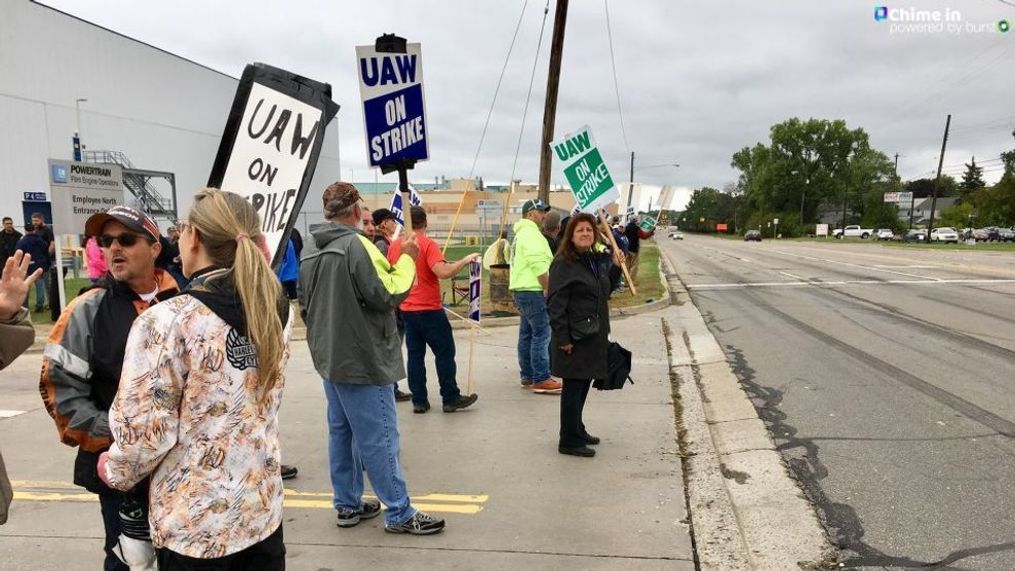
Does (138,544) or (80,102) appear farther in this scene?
(80,102)

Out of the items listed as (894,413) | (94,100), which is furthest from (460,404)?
(94,100)

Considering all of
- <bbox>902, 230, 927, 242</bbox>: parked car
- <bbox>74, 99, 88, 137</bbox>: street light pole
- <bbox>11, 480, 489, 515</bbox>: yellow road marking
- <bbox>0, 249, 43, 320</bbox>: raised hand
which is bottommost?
<bbox>11, 480, 489, 515</bbox>: yellow road marking

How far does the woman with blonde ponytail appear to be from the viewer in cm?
173

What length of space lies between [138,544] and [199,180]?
5266 cm

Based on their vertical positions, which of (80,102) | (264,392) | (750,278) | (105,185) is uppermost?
(80,102)

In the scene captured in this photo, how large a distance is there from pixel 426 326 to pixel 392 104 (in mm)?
2366

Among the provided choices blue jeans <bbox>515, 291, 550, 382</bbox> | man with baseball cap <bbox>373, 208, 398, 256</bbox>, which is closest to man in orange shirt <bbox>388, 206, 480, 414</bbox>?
man with baseball cap <bbox>373, 208, 398, 256</bbox>

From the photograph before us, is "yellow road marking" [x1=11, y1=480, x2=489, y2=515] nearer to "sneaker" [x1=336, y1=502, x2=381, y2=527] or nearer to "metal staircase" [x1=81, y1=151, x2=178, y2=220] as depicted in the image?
"sneaker" [x1=336, y1=502, x2=381, y2=527]

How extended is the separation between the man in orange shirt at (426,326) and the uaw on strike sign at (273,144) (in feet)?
7.33

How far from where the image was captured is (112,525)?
2.46 metres

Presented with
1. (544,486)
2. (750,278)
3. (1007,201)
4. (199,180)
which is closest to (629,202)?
(750,278)

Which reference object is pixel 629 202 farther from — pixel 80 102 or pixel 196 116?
pixel 196 116

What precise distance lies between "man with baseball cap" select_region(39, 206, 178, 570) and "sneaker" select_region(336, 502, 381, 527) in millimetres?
1450

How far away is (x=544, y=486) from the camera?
4.25 meters
